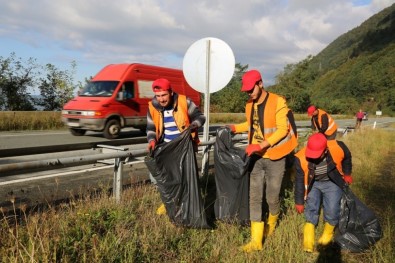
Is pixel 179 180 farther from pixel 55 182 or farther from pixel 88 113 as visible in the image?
pixel 88 113

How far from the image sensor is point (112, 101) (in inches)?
519

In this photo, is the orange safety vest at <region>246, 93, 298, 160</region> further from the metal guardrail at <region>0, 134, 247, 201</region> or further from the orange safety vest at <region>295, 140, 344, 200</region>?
the metal guardrail at <region>0, 134, 247, 201</region>

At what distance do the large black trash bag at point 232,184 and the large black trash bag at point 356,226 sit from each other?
1.05 meters

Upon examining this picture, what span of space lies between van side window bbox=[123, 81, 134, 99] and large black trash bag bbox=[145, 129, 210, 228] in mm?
9590

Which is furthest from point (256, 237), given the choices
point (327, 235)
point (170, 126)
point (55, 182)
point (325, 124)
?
point (325, 124)

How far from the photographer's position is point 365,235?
13.9 ft

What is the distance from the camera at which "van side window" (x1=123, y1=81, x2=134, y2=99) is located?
13.5 metres

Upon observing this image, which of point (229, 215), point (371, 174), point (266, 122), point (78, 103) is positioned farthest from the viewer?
point (78, 103)

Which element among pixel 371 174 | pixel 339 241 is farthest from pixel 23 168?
pixel 371 174

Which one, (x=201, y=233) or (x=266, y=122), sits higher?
(x=266, y=122)

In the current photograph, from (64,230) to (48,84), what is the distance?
19010mm

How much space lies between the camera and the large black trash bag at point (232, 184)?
13.9 feet

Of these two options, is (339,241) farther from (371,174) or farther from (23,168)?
(371,174)

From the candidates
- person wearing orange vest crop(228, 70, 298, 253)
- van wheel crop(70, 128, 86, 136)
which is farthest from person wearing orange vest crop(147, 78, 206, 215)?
van wheel crop(70, 128, 86, 136)
